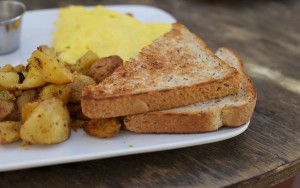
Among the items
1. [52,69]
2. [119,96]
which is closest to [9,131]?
[52,69]

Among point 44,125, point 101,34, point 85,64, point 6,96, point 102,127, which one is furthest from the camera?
point 101,34

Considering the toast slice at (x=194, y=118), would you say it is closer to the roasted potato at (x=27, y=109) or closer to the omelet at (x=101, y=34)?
the roasted potato at (x=27, y=109)

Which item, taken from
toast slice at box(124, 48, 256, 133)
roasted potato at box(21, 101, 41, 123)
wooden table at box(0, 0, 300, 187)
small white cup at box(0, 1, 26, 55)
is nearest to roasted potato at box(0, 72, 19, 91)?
roasted potato at box(21, 101, 41, 123)

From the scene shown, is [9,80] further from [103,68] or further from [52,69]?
[103,68]

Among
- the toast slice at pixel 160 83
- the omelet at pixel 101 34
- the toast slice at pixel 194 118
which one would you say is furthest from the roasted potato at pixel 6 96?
the omelet at pixel 101 34

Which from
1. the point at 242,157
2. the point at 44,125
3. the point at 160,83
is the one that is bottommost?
the point at 242,157

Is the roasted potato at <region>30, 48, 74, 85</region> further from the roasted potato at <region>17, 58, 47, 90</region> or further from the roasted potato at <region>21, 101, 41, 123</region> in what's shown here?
the roasted potato at <region>21, 101, 41, 123</region>
